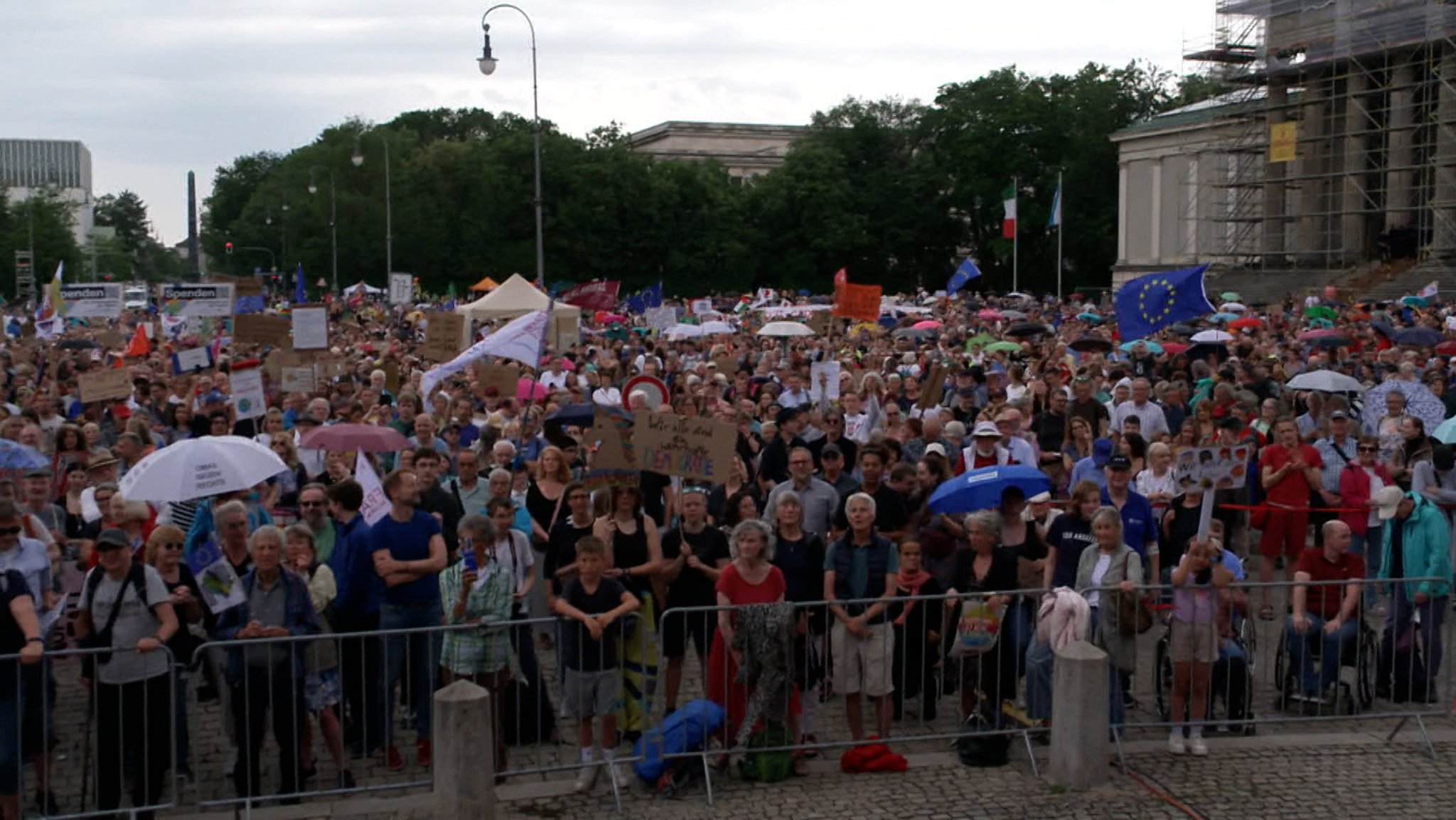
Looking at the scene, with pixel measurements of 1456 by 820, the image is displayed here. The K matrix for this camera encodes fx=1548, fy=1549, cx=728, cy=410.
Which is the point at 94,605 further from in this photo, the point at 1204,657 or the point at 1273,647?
the point at 1273,647

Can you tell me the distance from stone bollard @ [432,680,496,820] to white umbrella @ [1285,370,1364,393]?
433 inches

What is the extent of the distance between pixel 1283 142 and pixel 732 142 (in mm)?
71892

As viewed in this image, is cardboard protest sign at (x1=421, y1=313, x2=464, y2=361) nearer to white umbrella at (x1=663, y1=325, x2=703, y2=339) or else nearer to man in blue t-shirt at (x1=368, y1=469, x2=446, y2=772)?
white umbrella at (x1=663, y1=325, x2=703, y2=339)

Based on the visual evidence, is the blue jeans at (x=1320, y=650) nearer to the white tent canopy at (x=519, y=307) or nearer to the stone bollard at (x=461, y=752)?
the stone bollard at (x=461, y=752)

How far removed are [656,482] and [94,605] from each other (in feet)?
17.0

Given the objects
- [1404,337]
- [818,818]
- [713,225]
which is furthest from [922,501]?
[713,225]

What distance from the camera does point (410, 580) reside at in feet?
28.5

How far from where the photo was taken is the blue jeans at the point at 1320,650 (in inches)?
362

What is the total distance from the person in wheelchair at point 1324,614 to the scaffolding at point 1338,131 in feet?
131

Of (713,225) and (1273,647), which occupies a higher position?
(713,225)

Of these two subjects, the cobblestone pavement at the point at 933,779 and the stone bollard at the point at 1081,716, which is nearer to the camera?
the cobblestone pavement at the point at 933,779

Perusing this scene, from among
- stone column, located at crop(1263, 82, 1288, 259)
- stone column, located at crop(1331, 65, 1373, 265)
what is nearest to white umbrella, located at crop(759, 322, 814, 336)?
stone column, located at crop(1331, 65, 1373, 265)

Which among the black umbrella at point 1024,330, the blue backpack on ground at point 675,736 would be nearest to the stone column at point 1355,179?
the black umbrella at point 1024,330

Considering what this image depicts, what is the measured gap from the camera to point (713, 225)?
7881cm
